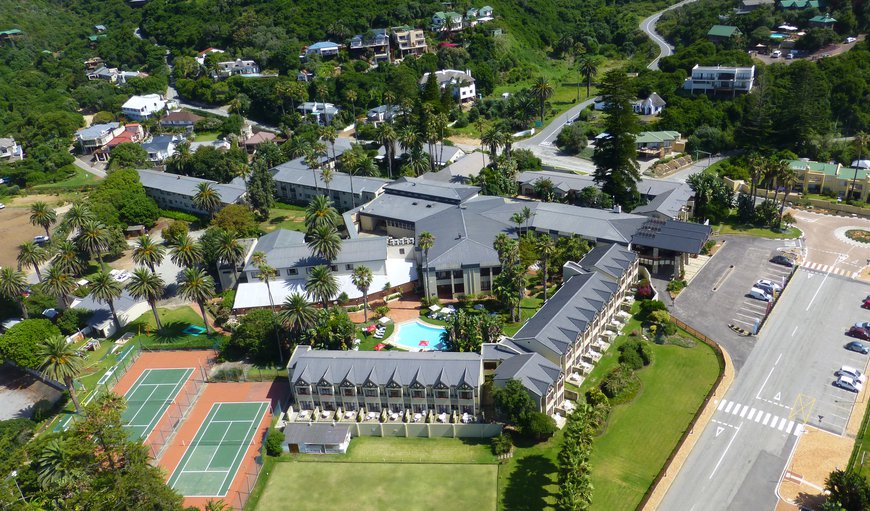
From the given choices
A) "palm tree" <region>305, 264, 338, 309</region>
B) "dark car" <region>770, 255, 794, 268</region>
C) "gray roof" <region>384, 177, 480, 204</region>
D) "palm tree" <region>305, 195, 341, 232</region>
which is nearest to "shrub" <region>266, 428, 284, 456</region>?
"palm tree" <region>305, 264, 338, 309</region>

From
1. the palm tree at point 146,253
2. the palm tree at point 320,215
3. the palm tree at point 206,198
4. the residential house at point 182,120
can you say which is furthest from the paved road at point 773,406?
the residential house at point 182,120

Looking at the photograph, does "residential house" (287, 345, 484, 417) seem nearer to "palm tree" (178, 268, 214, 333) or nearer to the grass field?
the grass field

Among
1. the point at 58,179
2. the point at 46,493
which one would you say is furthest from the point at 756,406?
the point at 58,179

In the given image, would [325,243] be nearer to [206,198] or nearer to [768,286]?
[206,198]

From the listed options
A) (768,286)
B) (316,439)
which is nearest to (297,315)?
(316,439)

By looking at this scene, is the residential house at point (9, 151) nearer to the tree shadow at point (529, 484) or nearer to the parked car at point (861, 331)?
the tree shadow at point (529, 484)

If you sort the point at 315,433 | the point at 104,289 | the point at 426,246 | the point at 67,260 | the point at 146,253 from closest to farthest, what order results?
the point at 315,433 → the point at 104,289 → the point at 426,246 → the point at 146,253 → the point at 67,260

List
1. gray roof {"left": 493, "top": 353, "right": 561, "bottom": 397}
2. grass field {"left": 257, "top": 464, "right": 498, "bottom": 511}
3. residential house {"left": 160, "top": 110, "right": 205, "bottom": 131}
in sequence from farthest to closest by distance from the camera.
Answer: residential house {"left": 160, "top": 110, "right": 205, "bottom": 131}
gray roof {"left": 493, "top": 353, "right": 561, "bottom": 397}
grass field {"left": 257, "top": 464, "right": 498, "bottom": 511}
